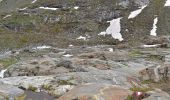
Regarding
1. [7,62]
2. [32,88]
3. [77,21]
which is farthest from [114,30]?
[32,88]

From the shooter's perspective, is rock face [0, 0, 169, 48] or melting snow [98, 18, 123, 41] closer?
rock face [0, 0, 169, 48]

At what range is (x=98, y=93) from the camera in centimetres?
2623

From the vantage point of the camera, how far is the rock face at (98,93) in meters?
25.7

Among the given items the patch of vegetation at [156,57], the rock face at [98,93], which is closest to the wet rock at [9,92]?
the rock face at [98,93]

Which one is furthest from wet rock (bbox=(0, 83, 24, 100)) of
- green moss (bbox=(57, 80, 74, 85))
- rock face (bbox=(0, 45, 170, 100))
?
green moss (bbox=(57, 80, 74, 85))

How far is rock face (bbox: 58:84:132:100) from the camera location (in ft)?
84.4

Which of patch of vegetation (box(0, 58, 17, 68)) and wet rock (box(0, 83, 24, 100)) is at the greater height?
wet rock (box(0, 83, 24, 100))

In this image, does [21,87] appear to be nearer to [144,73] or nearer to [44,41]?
[144,73]

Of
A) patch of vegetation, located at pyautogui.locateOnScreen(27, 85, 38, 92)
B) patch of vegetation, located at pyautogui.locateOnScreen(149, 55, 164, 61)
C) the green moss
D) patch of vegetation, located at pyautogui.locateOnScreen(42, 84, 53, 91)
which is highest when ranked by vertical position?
patch of vegetation, located at pyautogui.locateOnScreen(27, 85, 38, 92)

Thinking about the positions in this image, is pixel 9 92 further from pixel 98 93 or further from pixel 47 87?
pixel 98 93

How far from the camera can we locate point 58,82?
1448 inches

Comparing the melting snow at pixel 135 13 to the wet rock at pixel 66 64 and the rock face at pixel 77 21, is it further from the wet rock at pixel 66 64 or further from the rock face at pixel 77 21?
the wet rock at pixel 66 64

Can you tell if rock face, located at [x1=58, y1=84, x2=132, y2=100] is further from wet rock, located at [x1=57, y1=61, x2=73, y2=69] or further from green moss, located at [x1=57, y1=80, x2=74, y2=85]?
wet rock, located at [x1=57, y1=61, x2=73, y2=69]

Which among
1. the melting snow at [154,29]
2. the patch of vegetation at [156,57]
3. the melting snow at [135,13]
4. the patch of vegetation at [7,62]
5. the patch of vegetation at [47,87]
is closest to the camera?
the patch of vegetation at [47,87]
